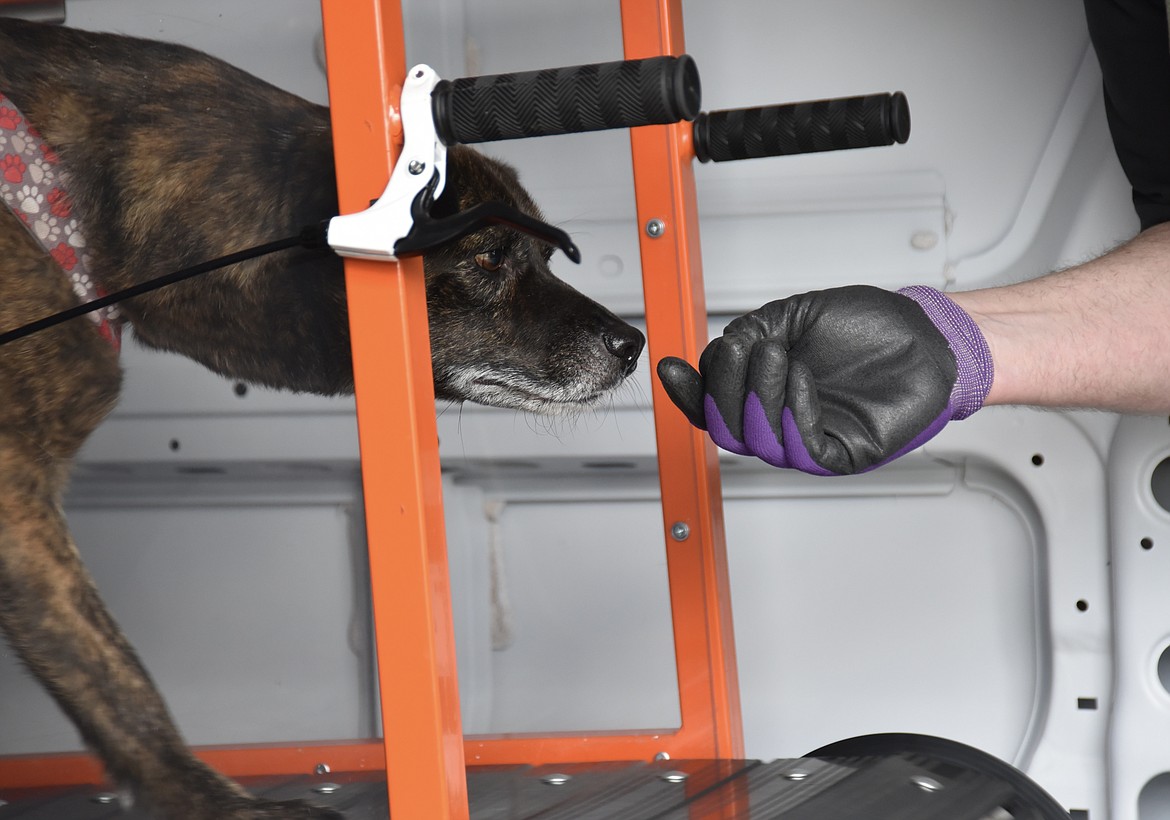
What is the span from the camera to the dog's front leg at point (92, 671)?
82 centimetres

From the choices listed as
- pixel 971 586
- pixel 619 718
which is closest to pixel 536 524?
pixel 619 718

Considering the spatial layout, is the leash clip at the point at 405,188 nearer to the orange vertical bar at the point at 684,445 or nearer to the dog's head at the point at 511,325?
the dog's head at the point at 511,325

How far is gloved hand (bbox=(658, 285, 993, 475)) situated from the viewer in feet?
2.67

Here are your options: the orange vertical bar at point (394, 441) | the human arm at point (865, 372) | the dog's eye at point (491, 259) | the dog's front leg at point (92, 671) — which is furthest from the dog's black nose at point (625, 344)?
the dog's front leg at point (92, 671)

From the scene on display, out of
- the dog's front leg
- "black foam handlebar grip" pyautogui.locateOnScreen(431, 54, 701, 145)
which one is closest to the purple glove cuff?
"black foam handlebar grip" pyautogui.locateOnScreen(431, 54, 701, 145)

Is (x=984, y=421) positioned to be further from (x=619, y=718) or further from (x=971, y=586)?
(x=619, y=718)

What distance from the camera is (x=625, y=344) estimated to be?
1185mm

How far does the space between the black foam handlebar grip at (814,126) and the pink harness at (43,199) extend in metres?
0.61

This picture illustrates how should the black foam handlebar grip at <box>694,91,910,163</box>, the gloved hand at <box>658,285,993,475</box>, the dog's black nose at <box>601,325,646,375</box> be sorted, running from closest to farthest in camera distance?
1. the gloved hand at <box>658,285,993,475</box>
2. the black foam handlebar grip at <box>694,91,910,163</box>
3. the dog's black nose at <box>601,325,646,375</box>

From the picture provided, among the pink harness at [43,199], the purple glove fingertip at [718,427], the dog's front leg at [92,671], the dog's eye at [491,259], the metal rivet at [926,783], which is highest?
the pink harness at [43,199]

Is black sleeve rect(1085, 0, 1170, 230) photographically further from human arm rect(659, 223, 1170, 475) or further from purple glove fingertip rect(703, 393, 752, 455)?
purple glove fingertip rect(703, 393, 752, 455)

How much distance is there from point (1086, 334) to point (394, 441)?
0.63 meters

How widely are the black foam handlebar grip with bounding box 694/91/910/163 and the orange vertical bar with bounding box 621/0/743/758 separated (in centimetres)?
7

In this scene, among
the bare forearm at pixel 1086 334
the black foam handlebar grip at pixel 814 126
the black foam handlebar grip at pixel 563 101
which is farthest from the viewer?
the black foam handlebar grip at pixel 814 126
